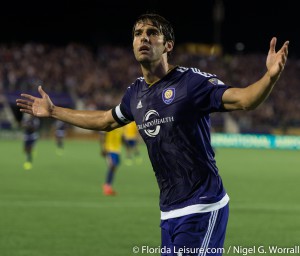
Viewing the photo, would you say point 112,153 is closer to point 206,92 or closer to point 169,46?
point 169,46

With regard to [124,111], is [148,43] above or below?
above

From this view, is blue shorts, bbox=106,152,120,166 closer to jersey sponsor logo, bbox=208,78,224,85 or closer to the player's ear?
the player's ear

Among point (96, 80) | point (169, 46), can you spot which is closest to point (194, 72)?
point (169, 46)

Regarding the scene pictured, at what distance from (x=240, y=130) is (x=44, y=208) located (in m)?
33.4

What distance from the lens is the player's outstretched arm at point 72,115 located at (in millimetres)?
5711

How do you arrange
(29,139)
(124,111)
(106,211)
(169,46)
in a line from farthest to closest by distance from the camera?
(29,139) → (106,211) → (124,111) → (169,46)

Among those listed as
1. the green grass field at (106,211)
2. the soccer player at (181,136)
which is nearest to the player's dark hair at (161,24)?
the soccer player at (181,136)

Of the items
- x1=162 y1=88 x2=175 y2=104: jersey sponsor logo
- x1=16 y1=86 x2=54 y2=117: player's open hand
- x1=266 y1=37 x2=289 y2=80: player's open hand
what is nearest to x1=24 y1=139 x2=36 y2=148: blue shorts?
x1=16 y1=86 x2=54 y2=117: player's open hand

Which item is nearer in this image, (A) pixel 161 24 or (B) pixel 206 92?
(B) pixel 206 92

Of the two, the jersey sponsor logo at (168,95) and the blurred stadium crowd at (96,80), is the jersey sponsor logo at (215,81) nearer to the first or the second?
the jersey sponsor logo at (168,95)

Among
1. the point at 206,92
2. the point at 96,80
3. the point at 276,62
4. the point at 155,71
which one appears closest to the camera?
the point at 276,62

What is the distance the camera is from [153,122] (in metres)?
4.80

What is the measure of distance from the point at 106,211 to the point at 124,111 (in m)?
7.91

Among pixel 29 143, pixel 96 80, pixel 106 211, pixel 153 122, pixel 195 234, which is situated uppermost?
pixel 153 122
